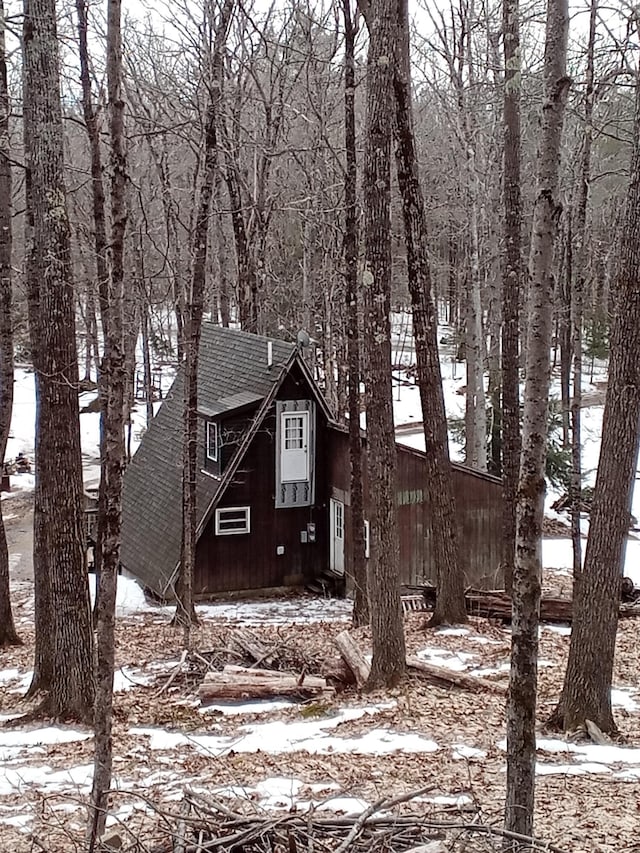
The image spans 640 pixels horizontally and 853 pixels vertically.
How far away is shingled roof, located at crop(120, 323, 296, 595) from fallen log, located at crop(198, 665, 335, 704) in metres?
8.07

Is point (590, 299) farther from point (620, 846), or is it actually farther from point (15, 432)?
point (620, 846)

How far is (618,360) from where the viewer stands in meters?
8.30

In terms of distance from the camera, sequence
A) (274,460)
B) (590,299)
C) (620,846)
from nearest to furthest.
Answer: (620,846), (274,460), (590,299)

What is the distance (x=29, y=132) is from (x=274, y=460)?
12.2 metres

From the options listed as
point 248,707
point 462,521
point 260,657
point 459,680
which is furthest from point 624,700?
point 462,521

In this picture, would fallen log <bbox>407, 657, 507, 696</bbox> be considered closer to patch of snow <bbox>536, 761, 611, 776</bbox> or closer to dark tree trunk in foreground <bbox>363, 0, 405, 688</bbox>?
dark tree trunk in foreground <bbox>363, 0, 405, 688</bbox>

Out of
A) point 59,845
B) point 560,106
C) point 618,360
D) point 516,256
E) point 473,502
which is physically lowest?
point 59,845

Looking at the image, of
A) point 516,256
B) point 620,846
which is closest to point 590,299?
point 516,256

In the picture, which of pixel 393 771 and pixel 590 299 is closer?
pixel 393 771

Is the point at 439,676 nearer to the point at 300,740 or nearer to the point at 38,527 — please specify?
the point at 300,740

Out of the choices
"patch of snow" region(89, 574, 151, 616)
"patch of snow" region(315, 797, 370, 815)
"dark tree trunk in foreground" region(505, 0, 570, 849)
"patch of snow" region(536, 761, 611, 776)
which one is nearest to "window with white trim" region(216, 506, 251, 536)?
"patch of snow" region(89, 574, 151, 616)

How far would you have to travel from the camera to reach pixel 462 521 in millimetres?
19125

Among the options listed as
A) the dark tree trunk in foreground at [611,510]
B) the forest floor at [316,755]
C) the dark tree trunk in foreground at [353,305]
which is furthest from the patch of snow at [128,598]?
the dark tree trunk in foreground at [611,510]

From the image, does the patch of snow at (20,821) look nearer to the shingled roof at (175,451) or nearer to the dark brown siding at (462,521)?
the shingled roof at (175,451)
